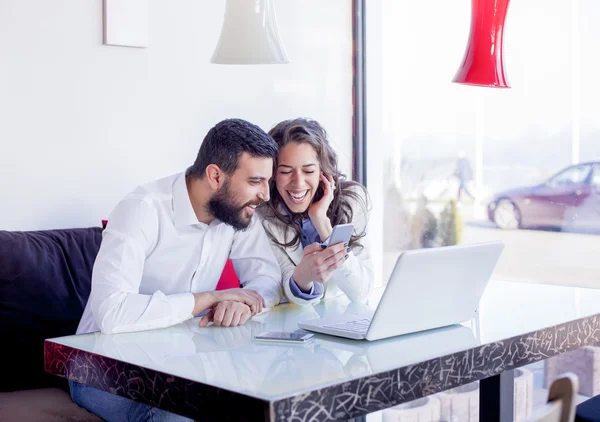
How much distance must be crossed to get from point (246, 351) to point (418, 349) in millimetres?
347

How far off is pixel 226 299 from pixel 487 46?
1.05m

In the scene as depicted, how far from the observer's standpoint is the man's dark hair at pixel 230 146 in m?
2.12

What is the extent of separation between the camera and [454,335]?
1718 mm

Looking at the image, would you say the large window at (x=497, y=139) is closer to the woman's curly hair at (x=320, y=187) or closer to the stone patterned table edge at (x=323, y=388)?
the woman's curly hair at (x=320, y=187)

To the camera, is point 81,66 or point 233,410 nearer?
point 233,410

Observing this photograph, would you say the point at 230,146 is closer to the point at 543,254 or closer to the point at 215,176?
the point at 215,176

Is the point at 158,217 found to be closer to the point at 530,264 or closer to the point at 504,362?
the point at 504,362

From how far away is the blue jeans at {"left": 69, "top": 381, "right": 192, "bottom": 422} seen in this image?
5.87ft

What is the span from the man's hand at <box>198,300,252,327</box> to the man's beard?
301mm

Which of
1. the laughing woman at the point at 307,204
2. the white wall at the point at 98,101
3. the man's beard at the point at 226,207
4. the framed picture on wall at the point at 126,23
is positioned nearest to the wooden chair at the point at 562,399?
the man's beard at the point at 226,207

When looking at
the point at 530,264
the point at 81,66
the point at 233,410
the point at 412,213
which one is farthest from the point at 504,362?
the point at 412,213

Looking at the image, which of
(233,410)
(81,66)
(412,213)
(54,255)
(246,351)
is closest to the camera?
(233,410)

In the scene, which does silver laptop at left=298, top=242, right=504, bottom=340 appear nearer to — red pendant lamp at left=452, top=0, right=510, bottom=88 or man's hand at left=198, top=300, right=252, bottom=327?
man's hand at left=198, top=300, right=252, bottom=327

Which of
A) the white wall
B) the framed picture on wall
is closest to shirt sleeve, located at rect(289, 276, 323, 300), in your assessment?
the white wall
